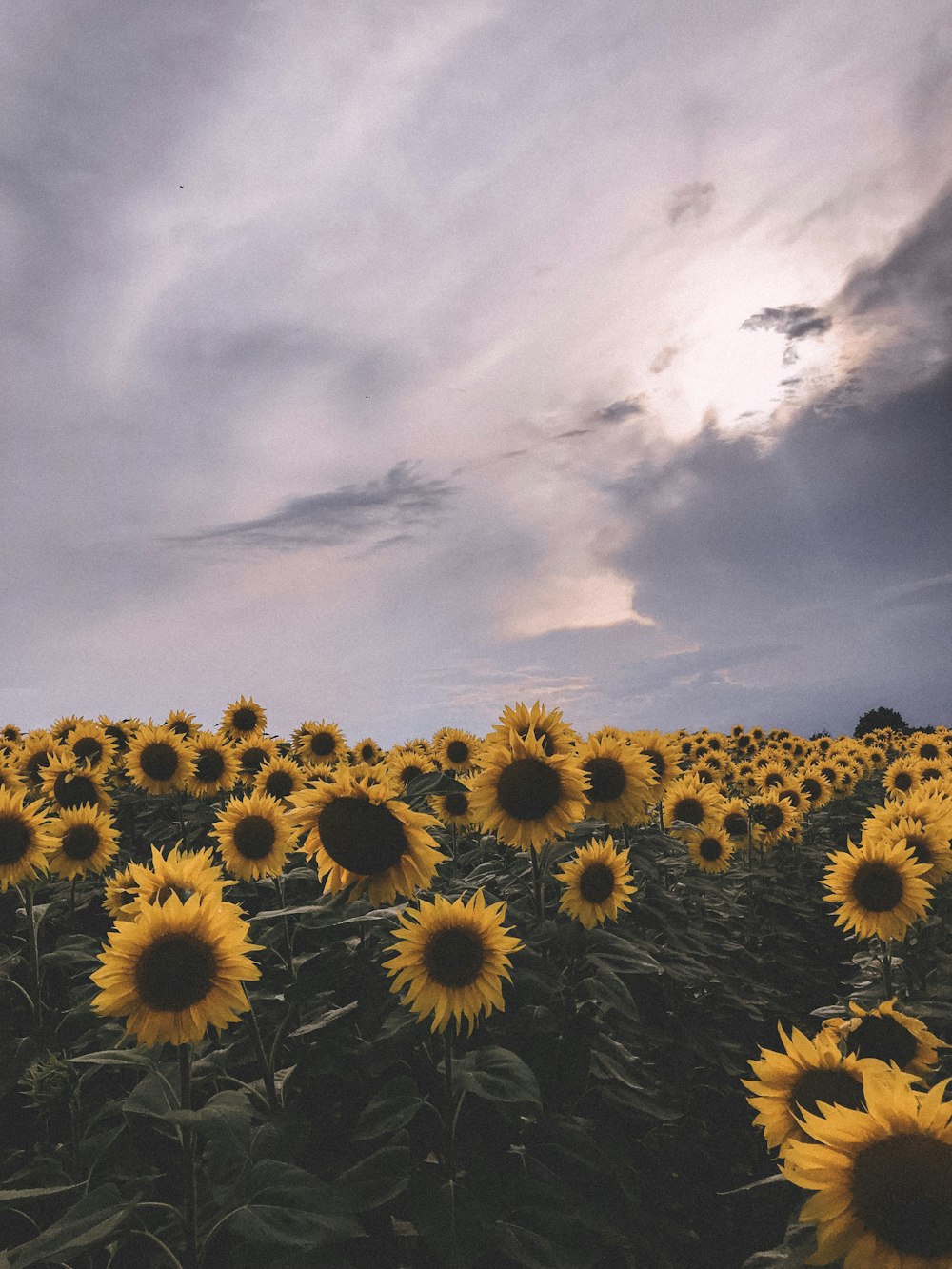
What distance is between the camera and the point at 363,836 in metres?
3.91

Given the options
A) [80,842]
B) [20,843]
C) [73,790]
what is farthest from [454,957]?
[73,790]

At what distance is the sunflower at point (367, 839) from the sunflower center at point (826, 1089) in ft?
6.35

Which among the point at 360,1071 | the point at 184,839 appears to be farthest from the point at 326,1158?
the point at 184,839

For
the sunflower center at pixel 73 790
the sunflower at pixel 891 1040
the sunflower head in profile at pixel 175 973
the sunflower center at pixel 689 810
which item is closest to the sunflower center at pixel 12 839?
the sunflower center at pixel 73 790

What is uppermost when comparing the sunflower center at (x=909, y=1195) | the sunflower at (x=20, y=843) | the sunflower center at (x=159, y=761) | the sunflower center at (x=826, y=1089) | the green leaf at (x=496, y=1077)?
the sunflower center at (x=159, y=761)

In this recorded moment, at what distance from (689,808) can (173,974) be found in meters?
8.14

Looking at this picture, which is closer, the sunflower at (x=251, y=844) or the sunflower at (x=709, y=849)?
the sunflower at (x=251, y=844)

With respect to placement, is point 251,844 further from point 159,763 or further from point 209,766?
point 209,766

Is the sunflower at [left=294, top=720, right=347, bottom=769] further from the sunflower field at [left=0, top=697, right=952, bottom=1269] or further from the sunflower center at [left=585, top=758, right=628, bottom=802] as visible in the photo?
the sunflower center at [left=585, top=758, right=628, bottom=802]

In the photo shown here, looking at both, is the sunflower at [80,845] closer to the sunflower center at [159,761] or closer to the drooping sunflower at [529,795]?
the sunflower center at [159,761]

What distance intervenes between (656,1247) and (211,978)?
2.86 meters

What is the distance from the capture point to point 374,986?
4.43 metres

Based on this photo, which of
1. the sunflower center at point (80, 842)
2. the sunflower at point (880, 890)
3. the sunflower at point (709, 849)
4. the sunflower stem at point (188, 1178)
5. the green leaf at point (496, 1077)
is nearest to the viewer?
the sunflower stem at point (188, 1178)

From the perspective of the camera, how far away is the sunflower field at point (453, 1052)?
273cm
